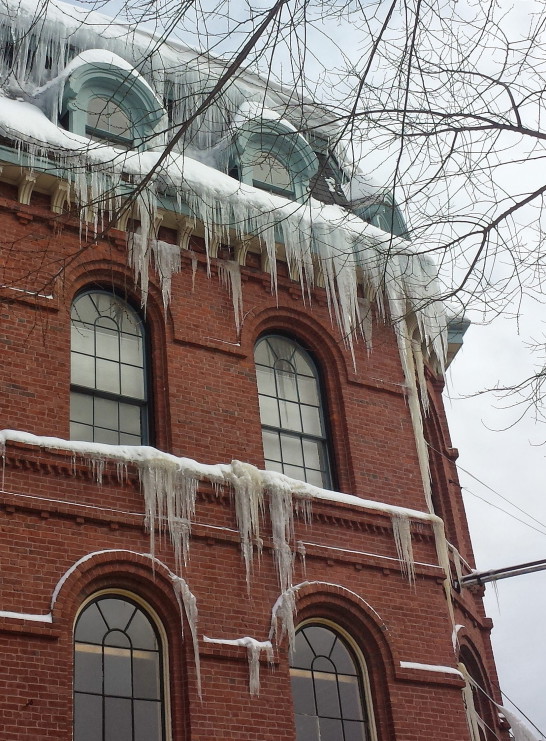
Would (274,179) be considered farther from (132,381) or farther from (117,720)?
(117,720)

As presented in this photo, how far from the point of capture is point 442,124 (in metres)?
7.25

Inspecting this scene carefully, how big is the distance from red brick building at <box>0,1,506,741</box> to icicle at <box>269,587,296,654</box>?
27 mm

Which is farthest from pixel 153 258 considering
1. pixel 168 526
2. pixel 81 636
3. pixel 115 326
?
pixel 81 636

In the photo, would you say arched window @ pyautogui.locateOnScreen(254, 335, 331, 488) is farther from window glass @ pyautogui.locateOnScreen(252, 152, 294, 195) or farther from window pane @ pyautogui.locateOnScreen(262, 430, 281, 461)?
window glass @ pyautogui.locateOnScreen(252, 152, 294, 195)

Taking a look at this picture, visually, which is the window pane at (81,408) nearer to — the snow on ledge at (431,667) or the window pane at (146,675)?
the window pane at (146,675)

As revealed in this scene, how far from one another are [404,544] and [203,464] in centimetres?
284

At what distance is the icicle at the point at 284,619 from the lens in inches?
453

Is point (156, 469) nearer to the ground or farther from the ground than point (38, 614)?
farther from the ground

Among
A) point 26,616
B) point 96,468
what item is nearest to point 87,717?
point 26,616

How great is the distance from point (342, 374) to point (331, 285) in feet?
4.01

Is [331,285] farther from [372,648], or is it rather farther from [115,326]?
[372,648]

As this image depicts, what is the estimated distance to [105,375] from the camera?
40.7 ft

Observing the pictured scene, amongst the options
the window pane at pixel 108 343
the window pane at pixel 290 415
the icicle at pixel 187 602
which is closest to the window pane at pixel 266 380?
the window pane at pixel 290 415

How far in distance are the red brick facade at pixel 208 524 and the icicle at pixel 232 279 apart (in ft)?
0.33
